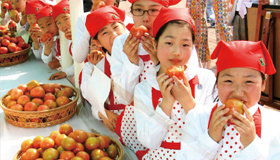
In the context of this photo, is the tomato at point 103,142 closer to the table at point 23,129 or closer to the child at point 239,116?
the table at point 23,129

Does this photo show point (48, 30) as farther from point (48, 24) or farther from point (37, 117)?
point (37, 117)

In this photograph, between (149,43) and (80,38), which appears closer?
(149,43)

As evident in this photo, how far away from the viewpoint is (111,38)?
5.90ft

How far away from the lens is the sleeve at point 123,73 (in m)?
1.57

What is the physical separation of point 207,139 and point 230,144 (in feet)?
0.32

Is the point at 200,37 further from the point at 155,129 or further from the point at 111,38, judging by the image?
the point at 155,129

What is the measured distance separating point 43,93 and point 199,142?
1.53 metres

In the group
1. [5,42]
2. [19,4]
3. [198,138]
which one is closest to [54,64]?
[5,42]

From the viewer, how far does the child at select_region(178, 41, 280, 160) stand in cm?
96

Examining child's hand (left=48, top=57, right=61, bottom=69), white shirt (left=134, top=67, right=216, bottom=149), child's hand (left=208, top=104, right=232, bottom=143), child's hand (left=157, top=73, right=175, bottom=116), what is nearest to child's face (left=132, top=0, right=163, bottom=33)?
white shirt (left=134, top=67, right=216, bottom=149)

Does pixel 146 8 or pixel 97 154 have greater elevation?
pixel 146 8

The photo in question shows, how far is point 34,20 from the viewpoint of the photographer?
3.34 meters

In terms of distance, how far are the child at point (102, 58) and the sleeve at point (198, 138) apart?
81 cm

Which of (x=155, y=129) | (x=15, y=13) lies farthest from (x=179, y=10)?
(x=15, y=13)
